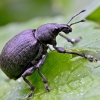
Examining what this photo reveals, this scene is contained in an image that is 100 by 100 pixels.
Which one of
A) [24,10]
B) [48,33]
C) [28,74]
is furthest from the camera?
[24,10]

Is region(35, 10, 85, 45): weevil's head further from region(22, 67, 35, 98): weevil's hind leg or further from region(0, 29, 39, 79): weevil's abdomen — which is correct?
region(22, 67, 35, 98): weevil's hind leg

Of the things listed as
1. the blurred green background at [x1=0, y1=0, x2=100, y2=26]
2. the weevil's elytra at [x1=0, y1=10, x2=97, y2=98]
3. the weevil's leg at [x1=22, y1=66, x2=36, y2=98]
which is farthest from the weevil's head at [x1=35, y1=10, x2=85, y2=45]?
the blurred green background at [x1=0, y1=0, x2=100, y2=26]

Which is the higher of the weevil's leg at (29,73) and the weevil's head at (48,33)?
the weevil's head at (48,33)

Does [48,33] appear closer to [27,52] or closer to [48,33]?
[48,33]

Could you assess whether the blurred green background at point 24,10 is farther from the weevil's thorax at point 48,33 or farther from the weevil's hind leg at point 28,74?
the weevil's hind leg at point 28,74

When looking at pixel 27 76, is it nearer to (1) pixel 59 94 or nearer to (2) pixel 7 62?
(2) pixel 7 62

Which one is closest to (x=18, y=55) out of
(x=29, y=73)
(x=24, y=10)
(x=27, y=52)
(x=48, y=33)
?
(x=27, y=52)

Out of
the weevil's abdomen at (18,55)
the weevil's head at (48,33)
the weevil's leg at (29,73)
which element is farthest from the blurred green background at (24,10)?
the weevil's leg at (29,73)

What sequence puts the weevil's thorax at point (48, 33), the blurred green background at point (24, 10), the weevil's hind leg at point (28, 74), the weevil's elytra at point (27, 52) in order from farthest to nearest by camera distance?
the blurred green background at point (24, 10) < the weevil's thorax at point (48, 33) < the weevil's elytra at point (27, 52) < the weevil's hind leg at point (28, 74)
